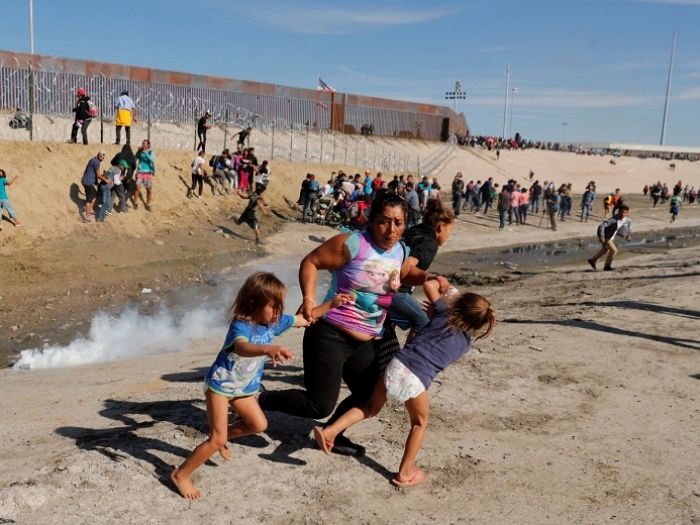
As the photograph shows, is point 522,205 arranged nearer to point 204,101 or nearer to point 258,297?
point 204,101

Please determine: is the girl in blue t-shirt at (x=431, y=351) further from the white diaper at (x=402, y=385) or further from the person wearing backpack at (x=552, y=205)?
the person wearing backpack at (x=552, y=205)

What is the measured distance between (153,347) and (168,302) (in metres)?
3.27

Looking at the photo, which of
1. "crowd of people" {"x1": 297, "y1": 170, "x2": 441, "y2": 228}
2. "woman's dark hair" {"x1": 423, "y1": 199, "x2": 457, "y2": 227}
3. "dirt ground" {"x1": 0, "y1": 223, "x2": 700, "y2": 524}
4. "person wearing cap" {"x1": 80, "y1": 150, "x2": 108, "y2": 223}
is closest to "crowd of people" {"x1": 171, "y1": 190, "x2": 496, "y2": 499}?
"dirt ground" {"x1": 0, "y1": 223, "x2": 700, "y2": 524}

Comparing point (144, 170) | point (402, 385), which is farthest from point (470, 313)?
point (144, 170)

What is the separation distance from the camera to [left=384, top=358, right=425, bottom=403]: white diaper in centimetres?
398

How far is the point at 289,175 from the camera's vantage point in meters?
27.0

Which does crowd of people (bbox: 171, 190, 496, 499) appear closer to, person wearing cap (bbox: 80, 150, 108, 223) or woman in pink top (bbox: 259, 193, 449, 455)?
woman in pink top (bbox: 259, 193, 449, 455)

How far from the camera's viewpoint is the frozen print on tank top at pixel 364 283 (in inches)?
161

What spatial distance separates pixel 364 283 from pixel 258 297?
0.70m

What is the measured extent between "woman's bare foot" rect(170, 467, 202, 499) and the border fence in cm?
1818

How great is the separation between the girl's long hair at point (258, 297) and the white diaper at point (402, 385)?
2.57 ft

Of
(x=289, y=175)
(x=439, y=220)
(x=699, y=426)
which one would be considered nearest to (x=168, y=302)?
(x=439, y=220)

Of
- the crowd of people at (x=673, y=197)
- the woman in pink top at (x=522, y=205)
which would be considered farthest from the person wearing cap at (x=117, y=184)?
the crowd of people at (x=673, y=197)

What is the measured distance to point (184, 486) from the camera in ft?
12.9
